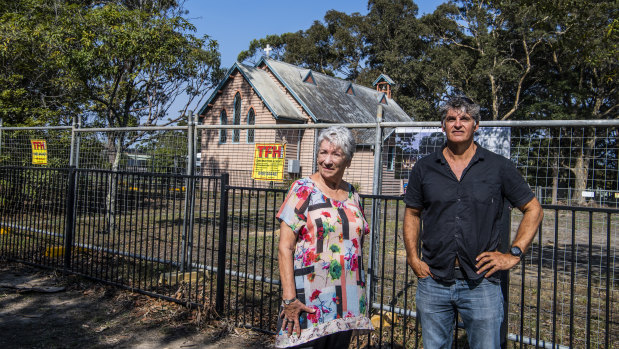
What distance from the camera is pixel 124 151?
8086 millimetres

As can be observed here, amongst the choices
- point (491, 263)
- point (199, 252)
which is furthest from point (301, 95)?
point (491, 263)

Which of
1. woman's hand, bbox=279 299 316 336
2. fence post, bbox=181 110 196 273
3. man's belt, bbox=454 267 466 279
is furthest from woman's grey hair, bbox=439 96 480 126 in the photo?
fence post, bbox=181 110 196 273

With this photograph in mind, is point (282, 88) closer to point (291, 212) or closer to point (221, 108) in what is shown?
point (221, 108)

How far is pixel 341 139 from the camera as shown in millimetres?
2660

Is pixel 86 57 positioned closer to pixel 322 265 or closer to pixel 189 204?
pixel 189 204

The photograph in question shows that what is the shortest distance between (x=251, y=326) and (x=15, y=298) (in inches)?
Answer: 126

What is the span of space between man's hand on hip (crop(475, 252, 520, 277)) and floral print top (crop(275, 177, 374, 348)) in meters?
0.71

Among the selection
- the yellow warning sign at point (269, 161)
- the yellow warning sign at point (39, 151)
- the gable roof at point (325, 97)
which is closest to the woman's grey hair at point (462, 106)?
the yellow warning sign at point (269, 161)

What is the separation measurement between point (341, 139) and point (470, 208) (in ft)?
2.84

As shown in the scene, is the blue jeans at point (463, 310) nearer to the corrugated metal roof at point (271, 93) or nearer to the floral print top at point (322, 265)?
the floral print top at point (322, 265)

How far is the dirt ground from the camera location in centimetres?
416

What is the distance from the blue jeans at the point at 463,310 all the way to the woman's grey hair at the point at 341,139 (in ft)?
3.05

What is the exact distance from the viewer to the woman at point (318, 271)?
8.13 ft

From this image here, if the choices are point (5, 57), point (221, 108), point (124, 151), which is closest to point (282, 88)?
point (221, 108)
